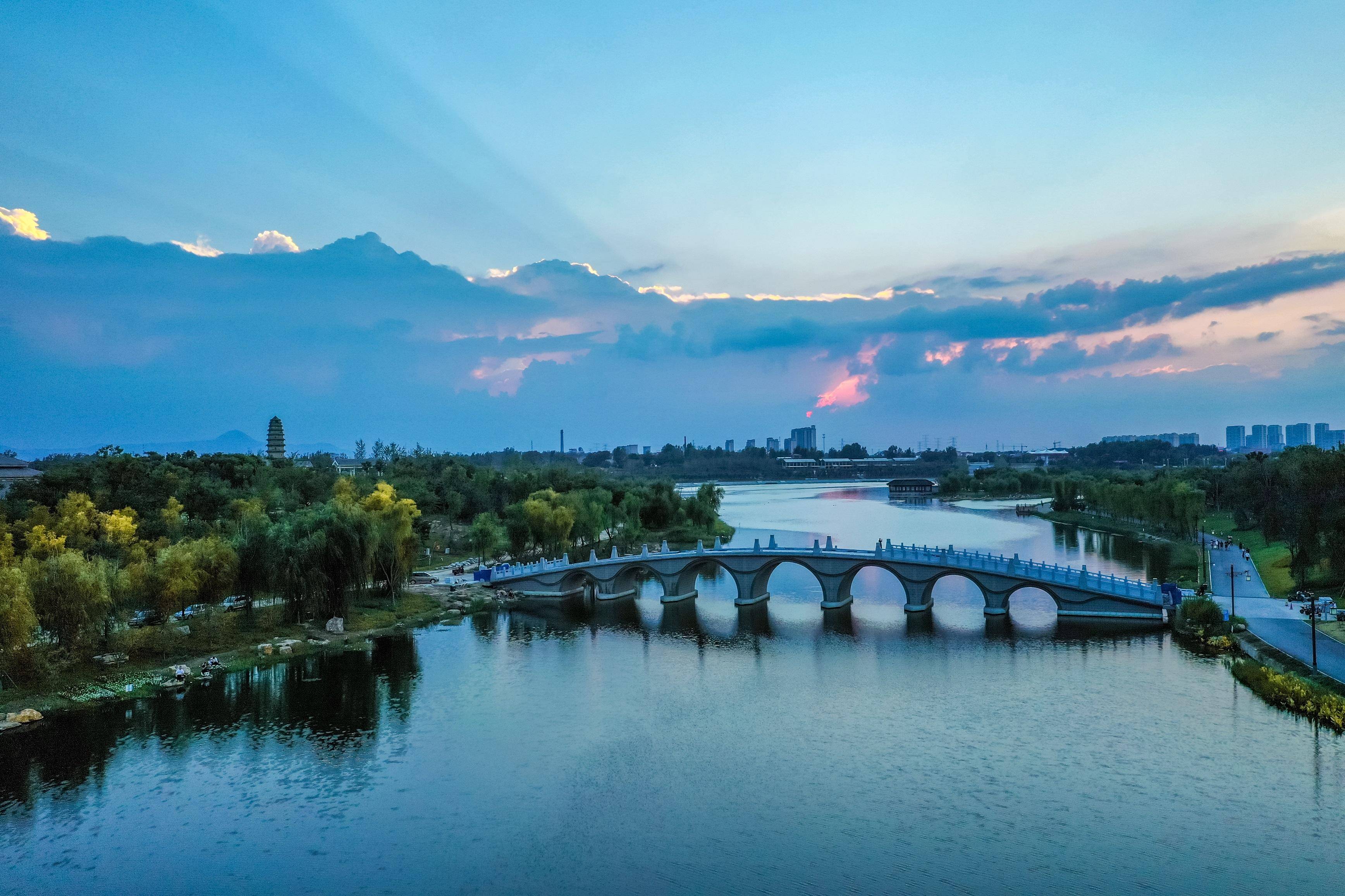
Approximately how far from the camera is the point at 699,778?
812 inches

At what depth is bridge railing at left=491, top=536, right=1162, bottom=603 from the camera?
115 feet

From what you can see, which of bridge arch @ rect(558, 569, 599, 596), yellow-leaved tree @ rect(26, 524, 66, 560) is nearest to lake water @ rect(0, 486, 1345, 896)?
yellow-leaved tree @ rect(26, 524, 66, 560)

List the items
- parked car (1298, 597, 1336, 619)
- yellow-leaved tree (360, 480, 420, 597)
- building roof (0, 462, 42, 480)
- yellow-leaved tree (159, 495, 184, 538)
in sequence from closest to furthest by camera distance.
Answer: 1. parked car (1298, 597, 1336, 619)
2. yellow-leaved tree (159, 495, 184, 538)
3. yellow-leaved tree (360, 480, 420, 597)
4. building roof (0, 462, 42, 480)

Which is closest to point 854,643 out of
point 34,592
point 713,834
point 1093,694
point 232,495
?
point 1093,694

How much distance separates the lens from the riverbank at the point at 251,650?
26.2 meters

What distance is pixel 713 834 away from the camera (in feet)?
58.6

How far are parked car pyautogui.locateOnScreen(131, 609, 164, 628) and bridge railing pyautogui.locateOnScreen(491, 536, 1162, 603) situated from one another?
665 inches

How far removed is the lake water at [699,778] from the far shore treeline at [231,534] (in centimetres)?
409

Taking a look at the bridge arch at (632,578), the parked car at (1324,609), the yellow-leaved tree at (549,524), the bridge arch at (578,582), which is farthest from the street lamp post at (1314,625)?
the yellow-leaved tree at (549,524)

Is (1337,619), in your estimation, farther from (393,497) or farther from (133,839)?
(393,497)

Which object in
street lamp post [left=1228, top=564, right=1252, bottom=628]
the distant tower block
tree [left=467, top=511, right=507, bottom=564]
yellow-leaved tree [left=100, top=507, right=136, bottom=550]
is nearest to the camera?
street lamp post [left=1228, top=564, right=1252, bottom=628]

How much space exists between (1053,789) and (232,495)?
48.9 m

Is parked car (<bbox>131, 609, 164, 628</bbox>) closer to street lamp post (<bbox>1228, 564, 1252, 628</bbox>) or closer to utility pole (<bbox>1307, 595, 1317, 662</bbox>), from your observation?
utility pole (<bbox>1307, 595, 1317, 662</bbox>)

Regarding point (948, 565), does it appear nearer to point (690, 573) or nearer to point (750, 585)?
point (750, 585)
